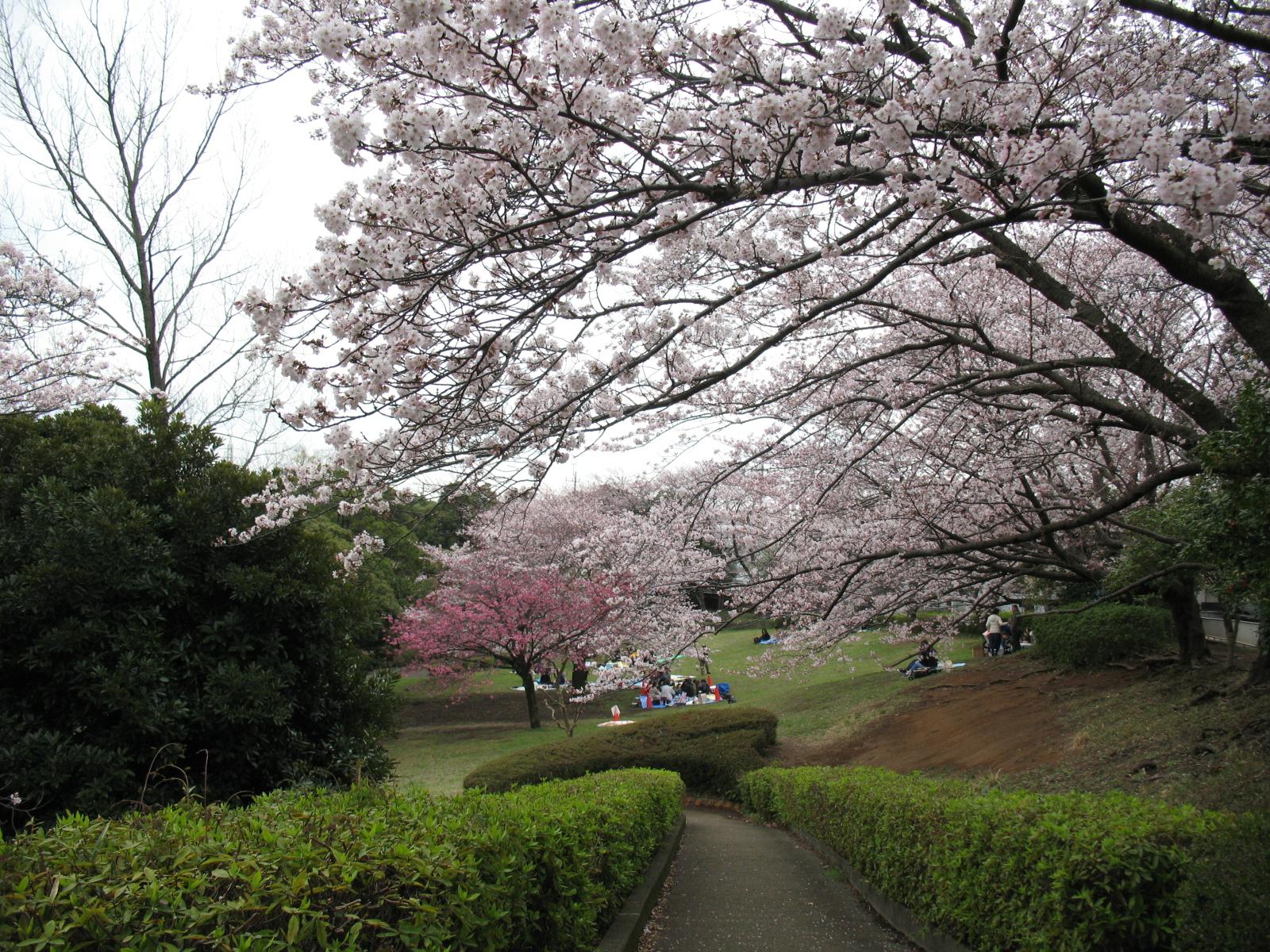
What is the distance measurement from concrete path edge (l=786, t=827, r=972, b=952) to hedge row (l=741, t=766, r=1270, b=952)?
59 millimetres

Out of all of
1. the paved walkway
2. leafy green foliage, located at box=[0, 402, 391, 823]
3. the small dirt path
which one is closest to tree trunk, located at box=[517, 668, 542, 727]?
the small dirt path

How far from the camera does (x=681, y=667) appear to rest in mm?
32188

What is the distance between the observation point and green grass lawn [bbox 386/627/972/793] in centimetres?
1706

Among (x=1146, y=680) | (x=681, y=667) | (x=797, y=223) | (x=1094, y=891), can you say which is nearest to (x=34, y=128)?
(x=797, y=223)

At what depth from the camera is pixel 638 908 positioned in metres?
5.59

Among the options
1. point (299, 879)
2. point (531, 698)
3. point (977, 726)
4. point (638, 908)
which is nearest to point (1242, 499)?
point (638, 908)

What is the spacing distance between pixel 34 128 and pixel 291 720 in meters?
8.63

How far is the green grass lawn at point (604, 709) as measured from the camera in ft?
56.0

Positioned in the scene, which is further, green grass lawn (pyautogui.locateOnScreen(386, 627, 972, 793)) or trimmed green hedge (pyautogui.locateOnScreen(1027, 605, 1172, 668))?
green grass lawn (pyautogui.locateOnScreen(386, 627, 972, 793))

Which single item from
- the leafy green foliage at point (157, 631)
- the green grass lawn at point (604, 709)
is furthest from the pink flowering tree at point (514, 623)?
the leafy green foliage at point (157, 631)

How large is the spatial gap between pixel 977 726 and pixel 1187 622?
336cm

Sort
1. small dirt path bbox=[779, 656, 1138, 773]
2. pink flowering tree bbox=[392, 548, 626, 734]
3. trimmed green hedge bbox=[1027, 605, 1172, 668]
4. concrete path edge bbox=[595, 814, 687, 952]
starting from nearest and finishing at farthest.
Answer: concrete path edge bbox=[595, 814, 687, 952] → small dirt path bbox=[779, 656, 1138, 773] → trimmed green hedge bbox=[1027, 605, 1172, 668] → pink flowering tree bbox=[392, 548, 626, 734]

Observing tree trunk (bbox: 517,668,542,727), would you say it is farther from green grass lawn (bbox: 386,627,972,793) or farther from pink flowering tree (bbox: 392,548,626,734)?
green grass lawn (bbox: 386,627,972,793)

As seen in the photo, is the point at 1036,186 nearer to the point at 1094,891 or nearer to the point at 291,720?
the point at 1094,891
